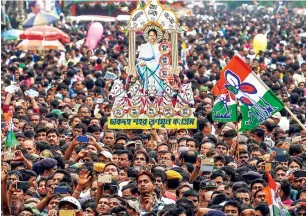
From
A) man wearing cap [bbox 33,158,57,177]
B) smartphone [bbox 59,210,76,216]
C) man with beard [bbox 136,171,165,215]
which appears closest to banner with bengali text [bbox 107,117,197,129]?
man wearing cap [bbox 33,158,57,177]

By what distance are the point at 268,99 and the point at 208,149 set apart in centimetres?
89

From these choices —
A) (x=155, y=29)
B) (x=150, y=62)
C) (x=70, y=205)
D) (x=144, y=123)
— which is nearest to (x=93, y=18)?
(x=150, y=62)

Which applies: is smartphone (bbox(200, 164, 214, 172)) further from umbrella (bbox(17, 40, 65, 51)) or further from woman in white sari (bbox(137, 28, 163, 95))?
umbrella (bbox(17, 40, 65, 51))

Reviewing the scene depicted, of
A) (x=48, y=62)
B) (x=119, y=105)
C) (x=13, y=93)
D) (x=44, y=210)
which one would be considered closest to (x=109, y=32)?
(x=48, y=62)

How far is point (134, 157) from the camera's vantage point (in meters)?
16.0

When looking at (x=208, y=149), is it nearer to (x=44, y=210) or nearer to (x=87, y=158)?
(x=87, y=158)

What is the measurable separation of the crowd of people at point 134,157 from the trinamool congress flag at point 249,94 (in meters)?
0.36

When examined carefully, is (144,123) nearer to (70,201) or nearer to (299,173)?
(299,173)

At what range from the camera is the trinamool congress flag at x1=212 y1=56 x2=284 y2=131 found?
17.0 metres

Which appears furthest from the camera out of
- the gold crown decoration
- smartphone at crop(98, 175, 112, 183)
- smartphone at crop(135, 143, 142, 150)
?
the gold crown decoration

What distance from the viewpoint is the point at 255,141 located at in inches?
725

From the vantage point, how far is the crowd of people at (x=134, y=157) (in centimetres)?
1368

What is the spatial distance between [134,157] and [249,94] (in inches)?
78.9

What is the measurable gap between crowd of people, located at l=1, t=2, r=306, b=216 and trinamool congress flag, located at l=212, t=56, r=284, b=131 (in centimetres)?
36
